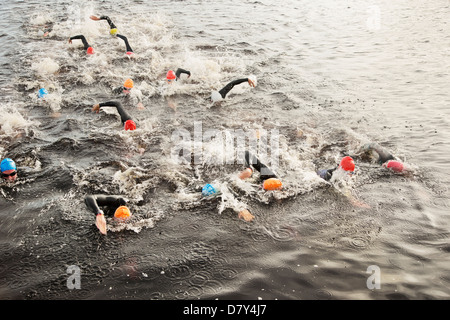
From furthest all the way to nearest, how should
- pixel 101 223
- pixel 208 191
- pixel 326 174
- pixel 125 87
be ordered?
pixel 125 87 < pixel 326 174 < pixel 208 191 < pixel 101 223

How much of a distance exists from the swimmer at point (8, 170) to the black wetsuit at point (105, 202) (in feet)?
5.61

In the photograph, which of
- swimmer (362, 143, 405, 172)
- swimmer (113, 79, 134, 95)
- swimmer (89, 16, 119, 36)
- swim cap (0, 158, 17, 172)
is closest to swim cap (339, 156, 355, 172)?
swimmer (362, 143, 405, 172)

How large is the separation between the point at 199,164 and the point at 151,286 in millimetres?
2919

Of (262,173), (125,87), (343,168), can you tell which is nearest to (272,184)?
(262,173)

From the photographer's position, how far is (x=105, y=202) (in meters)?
5.10

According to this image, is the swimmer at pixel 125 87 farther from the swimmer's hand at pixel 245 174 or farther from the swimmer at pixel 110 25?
the swimmer at pixel 110 25

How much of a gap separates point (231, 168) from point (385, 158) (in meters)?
2.73

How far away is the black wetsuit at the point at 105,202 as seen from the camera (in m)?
4.93

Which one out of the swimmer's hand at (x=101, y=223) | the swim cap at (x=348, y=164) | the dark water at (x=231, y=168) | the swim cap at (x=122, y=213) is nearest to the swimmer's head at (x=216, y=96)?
the dark water at (x=231, y=168)

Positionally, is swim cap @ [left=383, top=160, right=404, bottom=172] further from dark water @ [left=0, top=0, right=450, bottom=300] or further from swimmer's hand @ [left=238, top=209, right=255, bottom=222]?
swimmer's hand @ [left=238, top=209, right=255, bottom=222]

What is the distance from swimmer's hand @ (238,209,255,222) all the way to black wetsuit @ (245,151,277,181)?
0.84 metres

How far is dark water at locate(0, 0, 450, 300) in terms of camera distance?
4137 millimetres

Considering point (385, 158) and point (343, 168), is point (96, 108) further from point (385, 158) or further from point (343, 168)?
point (385, 158)
